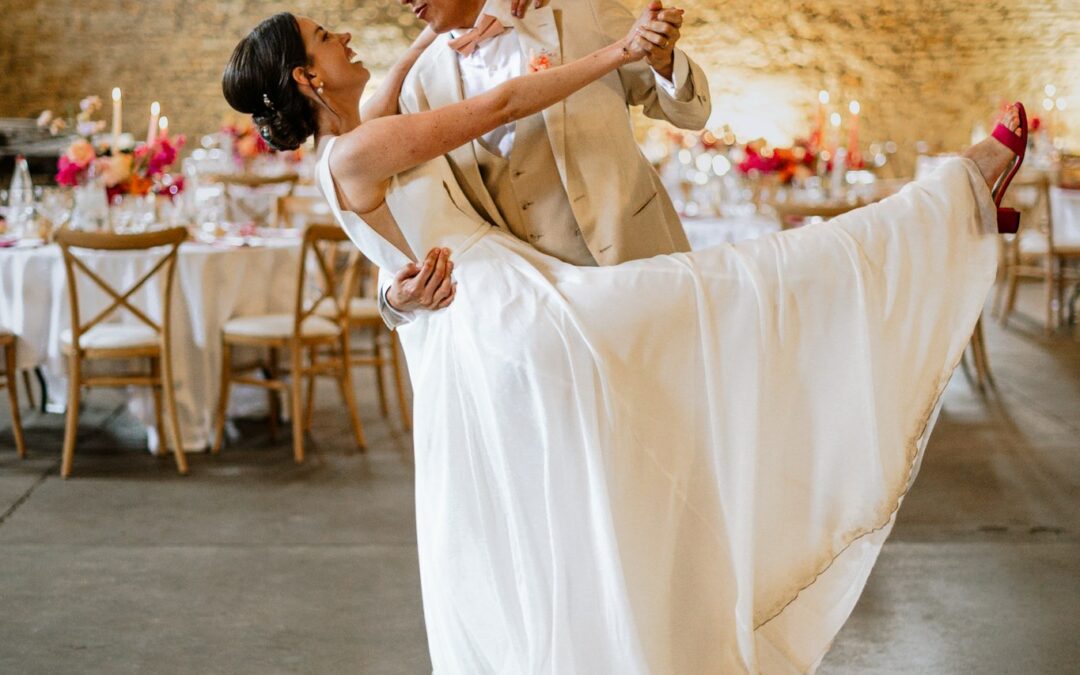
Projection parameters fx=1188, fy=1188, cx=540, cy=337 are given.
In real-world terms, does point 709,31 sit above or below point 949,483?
above

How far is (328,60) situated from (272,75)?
0.35ft

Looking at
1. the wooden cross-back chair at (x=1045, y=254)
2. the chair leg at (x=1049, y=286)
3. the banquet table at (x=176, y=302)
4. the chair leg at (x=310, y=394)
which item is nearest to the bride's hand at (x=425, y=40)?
the banquet table at (x=176, y=302)

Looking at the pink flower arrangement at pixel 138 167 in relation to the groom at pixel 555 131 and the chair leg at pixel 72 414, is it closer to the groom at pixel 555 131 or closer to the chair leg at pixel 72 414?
the chair leg at pixel 72 414

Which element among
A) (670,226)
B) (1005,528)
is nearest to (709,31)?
(1005,528)

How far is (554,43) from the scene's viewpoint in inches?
91.8

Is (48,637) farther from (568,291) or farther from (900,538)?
(900,538)

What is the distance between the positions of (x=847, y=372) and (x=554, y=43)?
852mm

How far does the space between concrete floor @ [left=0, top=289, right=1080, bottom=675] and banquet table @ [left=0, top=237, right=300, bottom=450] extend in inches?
11.1

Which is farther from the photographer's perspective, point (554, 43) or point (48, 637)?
point (48, 637)

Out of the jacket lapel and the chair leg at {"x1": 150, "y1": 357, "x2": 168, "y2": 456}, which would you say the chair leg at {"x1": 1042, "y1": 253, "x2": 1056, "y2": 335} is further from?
the jacket lapel

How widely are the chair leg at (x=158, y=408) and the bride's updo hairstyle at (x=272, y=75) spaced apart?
2843 mm

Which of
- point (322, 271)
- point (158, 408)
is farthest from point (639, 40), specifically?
point (158, 408)

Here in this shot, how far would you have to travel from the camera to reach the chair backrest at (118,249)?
14.6 feet

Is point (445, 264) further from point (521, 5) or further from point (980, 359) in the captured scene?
point (980, 359)
